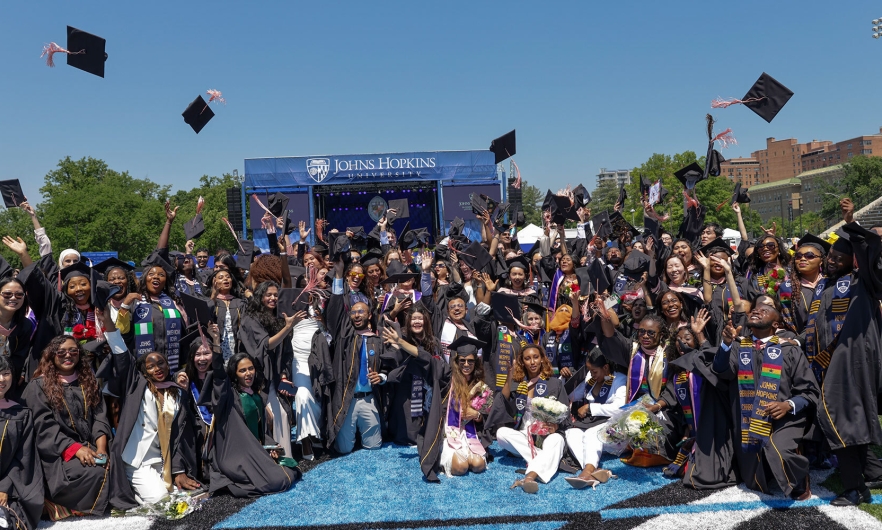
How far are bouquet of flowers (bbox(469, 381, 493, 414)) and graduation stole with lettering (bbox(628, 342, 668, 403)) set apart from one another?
4.21 feet

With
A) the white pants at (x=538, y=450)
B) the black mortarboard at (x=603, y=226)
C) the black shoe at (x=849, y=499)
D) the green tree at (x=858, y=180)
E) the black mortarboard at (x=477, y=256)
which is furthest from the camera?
the green tree at (x=858, y=180)

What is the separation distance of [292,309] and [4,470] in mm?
2530

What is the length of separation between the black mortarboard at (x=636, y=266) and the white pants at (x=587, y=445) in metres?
1.96

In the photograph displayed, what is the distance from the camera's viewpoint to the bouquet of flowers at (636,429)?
5.67 meters

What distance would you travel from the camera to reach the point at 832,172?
11419cm

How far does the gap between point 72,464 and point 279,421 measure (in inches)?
71.2

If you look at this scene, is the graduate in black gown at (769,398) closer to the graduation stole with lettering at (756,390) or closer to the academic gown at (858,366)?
the graduation stole with lettering at (756,390)

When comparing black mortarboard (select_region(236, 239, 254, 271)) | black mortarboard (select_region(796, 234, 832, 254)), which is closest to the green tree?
black mortarboard (select_region(796, 234, 832, 254))

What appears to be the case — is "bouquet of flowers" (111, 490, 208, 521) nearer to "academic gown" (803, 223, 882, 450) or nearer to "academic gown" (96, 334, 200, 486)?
"academic gown" (96, 334, 200, 486)

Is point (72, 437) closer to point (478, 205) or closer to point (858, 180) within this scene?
point (478, 205)

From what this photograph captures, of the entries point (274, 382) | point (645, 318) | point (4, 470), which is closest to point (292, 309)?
point (274, 382)

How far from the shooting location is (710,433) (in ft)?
18.2

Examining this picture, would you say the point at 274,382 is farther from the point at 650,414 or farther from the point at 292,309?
the point at 650,414

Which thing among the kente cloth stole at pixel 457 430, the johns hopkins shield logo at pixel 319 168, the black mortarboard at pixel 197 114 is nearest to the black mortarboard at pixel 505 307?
the kente cloth stole at pixel 457 430
